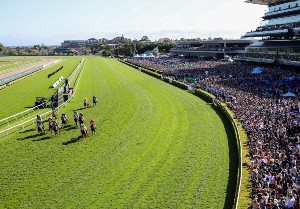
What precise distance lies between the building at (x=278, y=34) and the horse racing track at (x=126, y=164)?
26435mm

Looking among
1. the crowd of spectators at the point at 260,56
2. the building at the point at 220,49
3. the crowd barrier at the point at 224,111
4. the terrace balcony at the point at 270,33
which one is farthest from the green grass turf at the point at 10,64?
the terrace balcony at the point at 270,33

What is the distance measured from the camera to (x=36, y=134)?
2197 centimetres

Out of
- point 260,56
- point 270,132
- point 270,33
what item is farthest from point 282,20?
point 270,132

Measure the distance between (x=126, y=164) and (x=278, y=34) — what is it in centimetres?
4587

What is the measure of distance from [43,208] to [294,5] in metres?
51.8

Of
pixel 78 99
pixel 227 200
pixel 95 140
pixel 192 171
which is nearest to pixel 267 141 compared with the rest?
pixel 192 171

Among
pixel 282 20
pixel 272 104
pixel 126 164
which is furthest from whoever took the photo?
pixel 282 20

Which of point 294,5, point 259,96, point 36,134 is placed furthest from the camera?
point 294,5

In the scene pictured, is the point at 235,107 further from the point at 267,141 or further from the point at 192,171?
the point at 192,171

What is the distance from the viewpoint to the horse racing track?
13.1 m

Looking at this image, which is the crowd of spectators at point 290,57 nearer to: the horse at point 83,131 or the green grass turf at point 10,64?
the horse at point 83,131

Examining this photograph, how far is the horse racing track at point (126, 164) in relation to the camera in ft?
43.0

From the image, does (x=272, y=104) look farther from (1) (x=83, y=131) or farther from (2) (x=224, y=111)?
(1) (x=83, y=131)

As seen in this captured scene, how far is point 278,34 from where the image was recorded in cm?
5528
